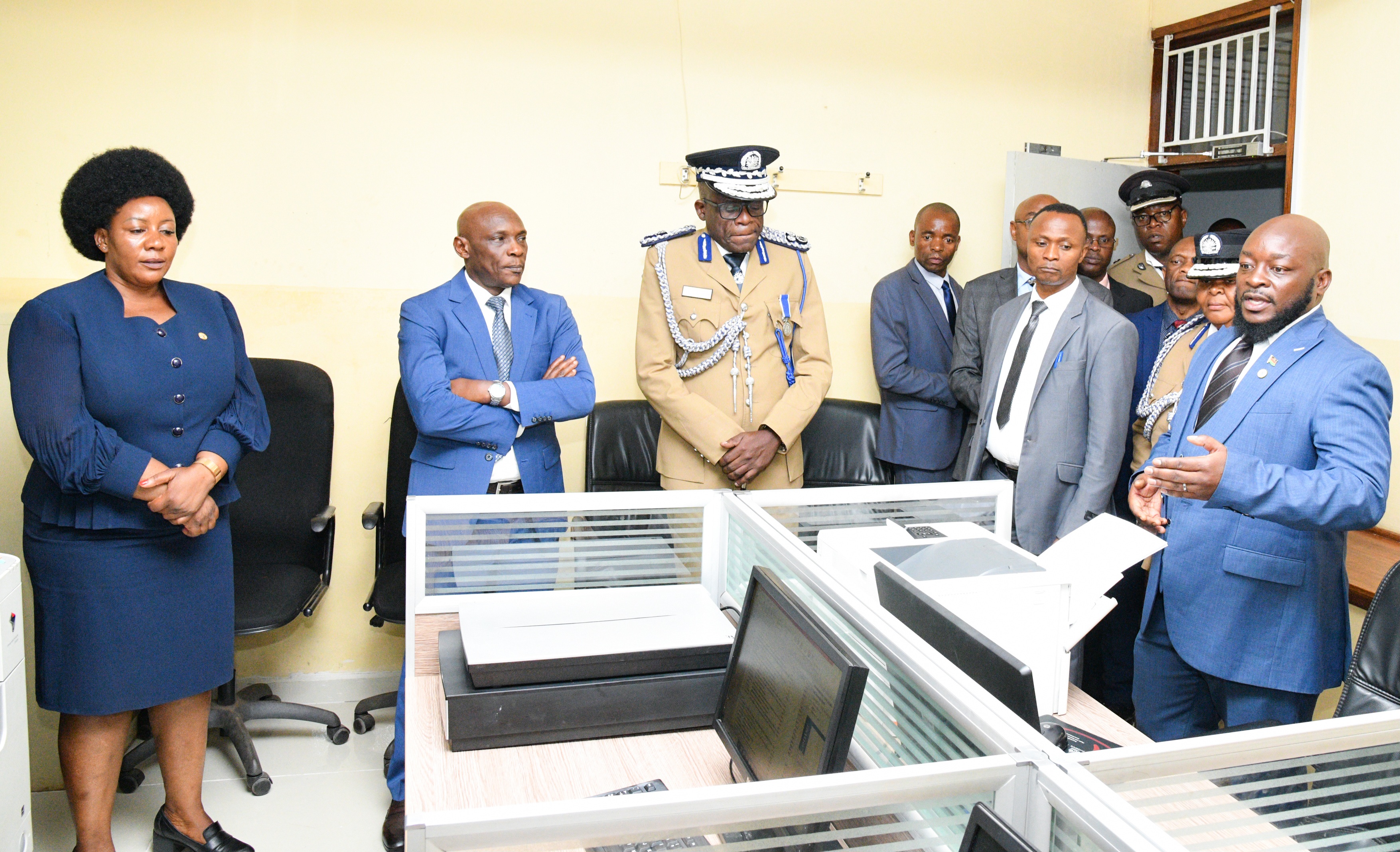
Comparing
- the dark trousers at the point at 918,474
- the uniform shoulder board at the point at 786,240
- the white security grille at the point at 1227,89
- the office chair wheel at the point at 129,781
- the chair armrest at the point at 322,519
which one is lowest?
the office chair wheel at the point at 129,781

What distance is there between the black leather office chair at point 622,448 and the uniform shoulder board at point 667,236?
1.85 feet

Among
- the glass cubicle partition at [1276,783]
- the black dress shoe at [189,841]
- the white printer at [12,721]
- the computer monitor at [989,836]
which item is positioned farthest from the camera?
the black dress shoe at [189,841]

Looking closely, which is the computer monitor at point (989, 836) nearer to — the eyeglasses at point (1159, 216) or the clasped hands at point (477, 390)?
the clasped hands at point (477, 390)

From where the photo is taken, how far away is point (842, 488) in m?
2.10

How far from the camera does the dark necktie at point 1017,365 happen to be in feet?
9.38

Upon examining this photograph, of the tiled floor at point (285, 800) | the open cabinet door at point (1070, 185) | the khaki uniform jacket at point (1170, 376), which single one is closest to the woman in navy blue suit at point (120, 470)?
the tiled floor at point (285, 800)

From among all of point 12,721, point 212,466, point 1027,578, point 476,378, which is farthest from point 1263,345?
point 12,721

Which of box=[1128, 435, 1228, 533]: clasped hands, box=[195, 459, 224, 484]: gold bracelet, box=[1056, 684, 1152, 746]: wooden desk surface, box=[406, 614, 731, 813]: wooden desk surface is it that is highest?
box=[1128, 435, 1228, 533]: clasped hands

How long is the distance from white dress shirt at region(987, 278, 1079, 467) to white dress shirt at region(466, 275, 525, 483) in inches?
53.8

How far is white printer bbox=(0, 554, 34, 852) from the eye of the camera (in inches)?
77.9

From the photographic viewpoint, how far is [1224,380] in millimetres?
2217

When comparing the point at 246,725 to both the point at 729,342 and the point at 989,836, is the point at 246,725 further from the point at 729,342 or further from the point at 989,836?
the point at 989,836

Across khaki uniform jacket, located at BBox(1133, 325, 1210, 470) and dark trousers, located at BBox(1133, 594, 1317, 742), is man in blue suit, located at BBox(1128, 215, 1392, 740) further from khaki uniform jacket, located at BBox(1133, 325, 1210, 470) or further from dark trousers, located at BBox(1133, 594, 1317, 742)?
→ khaki uniform jacket, located at BBox(1133, 325, 1210, 470)

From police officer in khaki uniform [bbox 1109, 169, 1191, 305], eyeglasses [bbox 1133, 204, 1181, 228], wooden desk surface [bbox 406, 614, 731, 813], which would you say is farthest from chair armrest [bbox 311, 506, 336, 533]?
eyeglasses [bbox 1133, 204, 1181, 228]
